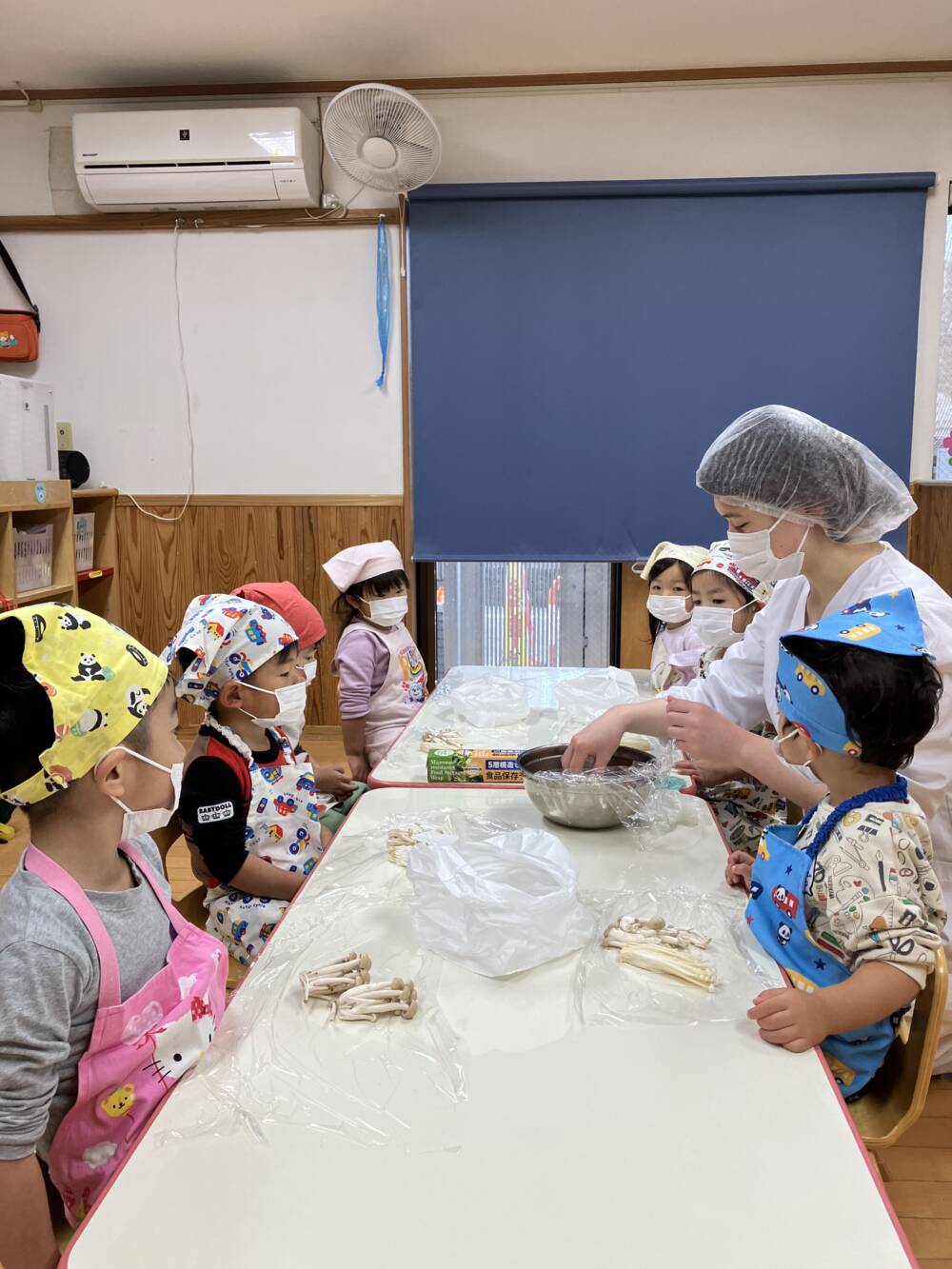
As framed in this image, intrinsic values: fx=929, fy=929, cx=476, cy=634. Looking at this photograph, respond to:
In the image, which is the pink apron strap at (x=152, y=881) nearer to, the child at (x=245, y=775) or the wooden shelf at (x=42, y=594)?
the child at (x=245, y=775)

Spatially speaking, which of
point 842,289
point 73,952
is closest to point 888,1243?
point 73,952

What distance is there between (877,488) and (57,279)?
3.97m

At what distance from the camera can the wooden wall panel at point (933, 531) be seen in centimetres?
407

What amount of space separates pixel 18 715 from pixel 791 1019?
2.72ft

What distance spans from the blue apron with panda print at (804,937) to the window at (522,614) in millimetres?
3300

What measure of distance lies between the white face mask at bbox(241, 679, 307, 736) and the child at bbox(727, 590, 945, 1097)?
958 millimetres

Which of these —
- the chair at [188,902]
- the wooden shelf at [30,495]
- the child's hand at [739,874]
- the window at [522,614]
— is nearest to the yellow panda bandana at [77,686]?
the chair at [188,902]

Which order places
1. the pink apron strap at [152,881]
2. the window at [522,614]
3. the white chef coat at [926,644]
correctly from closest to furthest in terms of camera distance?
1. the pink apron strap at [152,881]
2. the white chef coat at [926,644]
3. the window at [522,614]

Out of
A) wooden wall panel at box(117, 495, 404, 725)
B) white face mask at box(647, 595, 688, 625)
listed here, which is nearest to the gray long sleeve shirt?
white face mask at box(647, 595, 688, 625)

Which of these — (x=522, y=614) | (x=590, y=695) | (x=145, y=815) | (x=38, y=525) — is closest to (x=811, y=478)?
(x=590, y=695)

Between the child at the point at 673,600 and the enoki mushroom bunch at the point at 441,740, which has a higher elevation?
the child at the point at 673,600

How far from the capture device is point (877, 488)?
1594 millimetres

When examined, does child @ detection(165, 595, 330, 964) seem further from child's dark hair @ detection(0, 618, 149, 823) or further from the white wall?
the white wall

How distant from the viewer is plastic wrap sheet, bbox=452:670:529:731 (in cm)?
221
